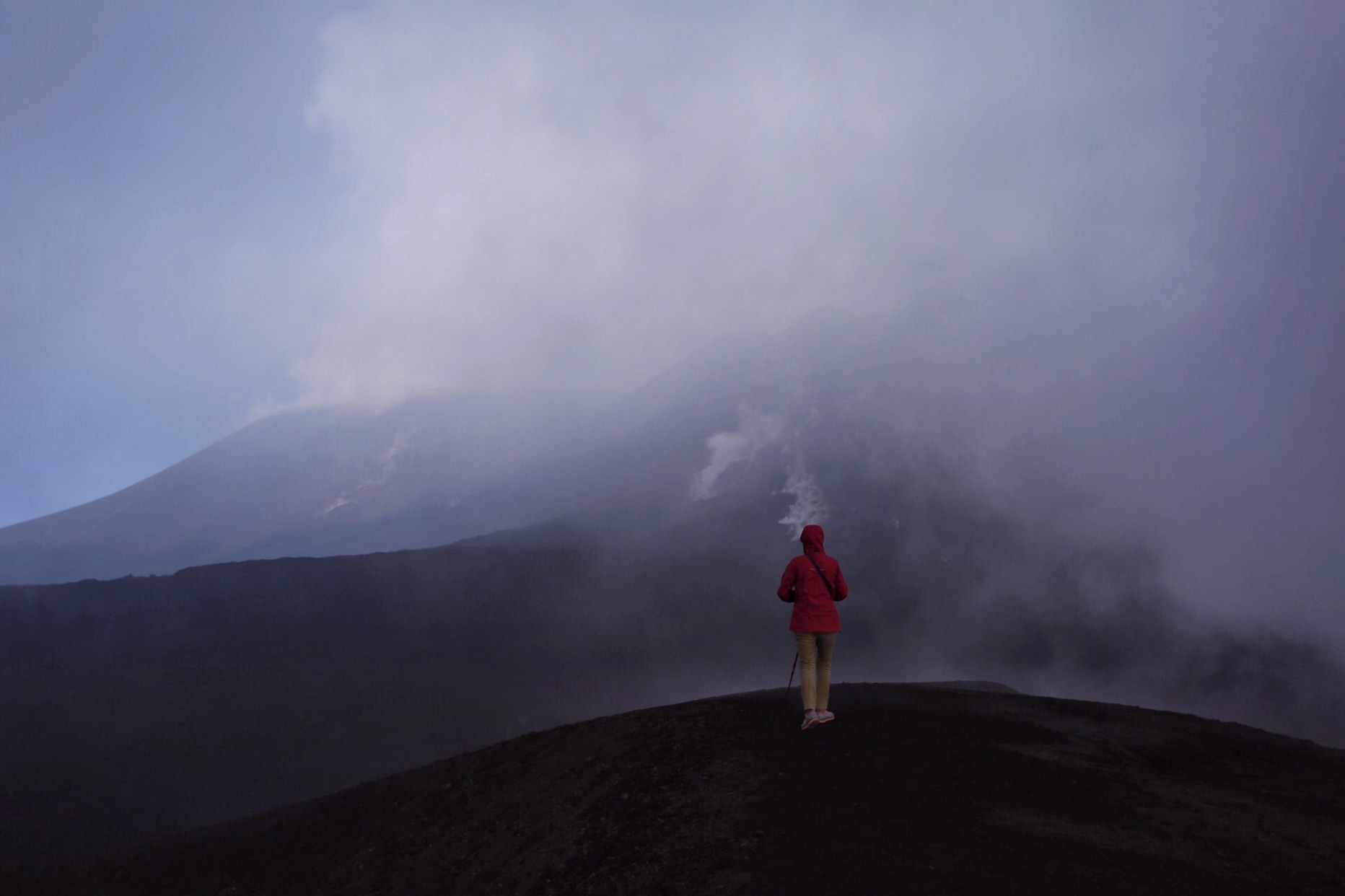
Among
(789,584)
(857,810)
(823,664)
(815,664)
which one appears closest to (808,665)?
(815,664)

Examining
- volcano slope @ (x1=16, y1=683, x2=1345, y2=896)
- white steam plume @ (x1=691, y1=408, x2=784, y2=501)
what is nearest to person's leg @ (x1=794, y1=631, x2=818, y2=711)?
volcano slope @ (x1=16, y1=683, x2=1345, y2=896)

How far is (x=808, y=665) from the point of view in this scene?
834 cm

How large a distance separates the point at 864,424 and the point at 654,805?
7821 centimetres

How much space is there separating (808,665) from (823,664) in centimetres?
27

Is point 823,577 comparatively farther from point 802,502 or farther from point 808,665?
point 802,502

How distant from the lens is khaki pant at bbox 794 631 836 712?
26.7ft

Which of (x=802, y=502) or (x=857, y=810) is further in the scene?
(x=802, y=502)

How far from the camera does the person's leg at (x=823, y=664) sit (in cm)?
820

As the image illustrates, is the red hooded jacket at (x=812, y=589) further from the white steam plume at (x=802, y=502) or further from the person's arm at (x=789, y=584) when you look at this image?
the white steam plume at (x=802, y=502)

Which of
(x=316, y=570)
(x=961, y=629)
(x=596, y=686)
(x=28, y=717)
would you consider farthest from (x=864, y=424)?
(x=28, y=717)

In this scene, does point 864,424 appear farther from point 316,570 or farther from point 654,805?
point 654,805

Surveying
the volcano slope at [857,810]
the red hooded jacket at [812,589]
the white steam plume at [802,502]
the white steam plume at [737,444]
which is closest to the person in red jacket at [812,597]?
the red hooded jacket at [812,589]

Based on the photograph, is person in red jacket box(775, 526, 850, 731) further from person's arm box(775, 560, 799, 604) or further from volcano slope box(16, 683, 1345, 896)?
volcano slope box(16, 683, 1345, 896)

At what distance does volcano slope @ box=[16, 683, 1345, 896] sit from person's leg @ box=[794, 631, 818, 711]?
527mm
